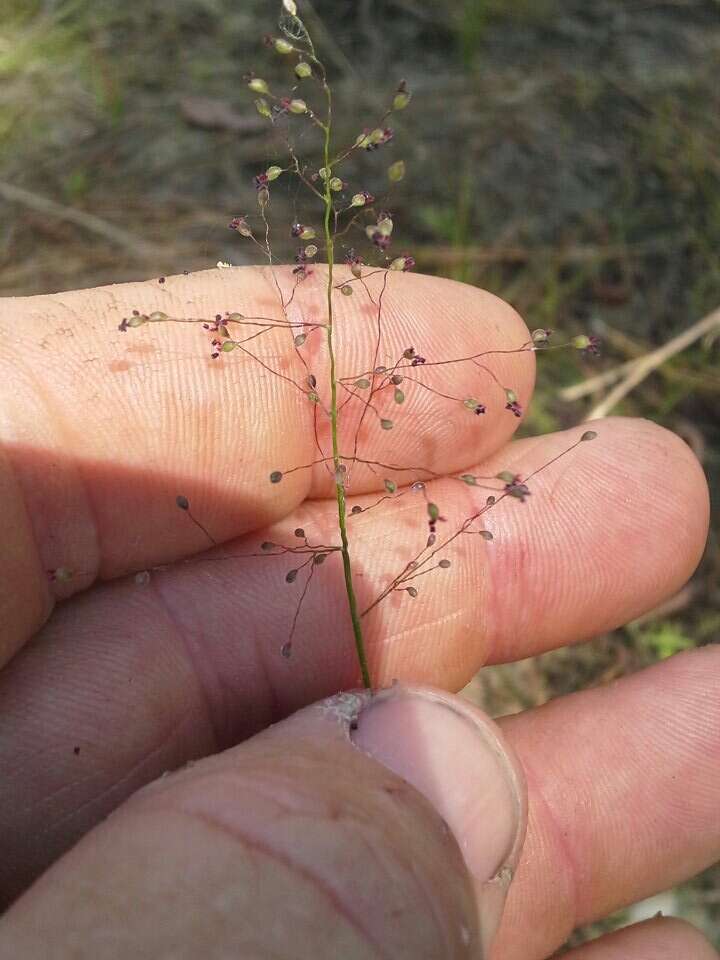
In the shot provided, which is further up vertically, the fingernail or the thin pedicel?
the thin pedicel

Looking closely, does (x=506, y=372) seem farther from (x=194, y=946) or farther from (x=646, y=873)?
(x=194, y=946)

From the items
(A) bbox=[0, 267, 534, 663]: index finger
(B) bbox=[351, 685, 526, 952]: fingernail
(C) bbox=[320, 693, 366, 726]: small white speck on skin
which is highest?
(A) bbox=[0, 267, 534, 663]: index finger

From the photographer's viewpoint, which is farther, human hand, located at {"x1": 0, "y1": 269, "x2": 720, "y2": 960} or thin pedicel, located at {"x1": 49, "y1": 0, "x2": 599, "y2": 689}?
thin pedicel, located at {"x1": 49, "y1": 0, "x2": 599, "y2": 689}

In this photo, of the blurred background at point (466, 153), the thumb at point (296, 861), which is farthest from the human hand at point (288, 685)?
the blurred background at point (466, 153)

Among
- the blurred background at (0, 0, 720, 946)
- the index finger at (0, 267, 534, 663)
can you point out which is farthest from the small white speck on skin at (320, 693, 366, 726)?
the blurred background at (0, 0, 720, 946)

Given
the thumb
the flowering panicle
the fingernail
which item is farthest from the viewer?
the flowering panicle

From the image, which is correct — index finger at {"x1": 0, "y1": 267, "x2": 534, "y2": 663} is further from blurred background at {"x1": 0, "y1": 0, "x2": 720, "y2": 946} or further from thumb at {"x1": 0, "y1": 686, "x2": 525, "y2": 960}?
blurred background at {"x1": 0, "y1": 0, "x2": 720, "y2": 946}

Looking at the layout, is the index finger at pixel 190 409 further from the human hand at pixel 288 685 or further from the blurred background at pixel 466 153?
the blurred background at pixel 466 153

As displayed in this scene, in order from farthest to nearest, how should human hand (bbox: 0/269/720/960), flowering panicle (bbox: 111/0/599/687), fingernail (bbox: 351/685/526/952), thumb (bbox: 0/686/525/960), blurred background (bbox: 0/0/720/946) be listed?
blurred background (bbox: 0/0/720/946), flowering panicle (bbox: 111/0/599/687), fingernail (bbox: 351/685/526/952), human hand (bbox: 0/269/720/960), thumb (bbox: 0/686/525/960)
